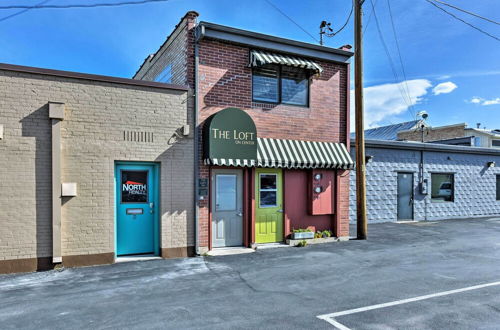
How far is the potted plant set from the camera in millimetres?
9577

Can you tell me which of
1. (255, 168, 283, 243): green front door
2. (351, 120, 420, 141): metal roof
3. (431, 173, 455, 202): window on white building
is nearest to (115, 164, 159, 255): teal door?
(255, 168, 283, 243): green front door

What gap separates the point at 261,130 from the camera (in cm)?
929

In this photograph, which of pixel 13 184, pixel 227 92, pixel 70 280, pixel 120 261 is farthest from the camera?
pixel 227 92

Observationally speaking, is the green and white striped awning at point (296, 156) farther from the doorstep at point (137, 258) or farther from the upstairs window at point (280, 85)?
the doorstep at point (137, 258)

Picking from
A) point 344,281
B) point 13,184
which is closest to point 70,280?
point 13,184

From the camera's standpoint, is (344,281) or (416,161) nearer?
(344,281)

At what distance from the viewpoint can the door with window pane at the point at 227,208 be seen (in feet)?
29.0

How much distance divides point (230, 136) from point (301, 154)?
7.41ft

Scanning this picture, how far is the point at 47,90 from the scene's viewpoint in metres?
7.04

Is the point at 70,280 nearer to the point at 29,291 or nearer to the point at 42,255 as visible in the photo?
the point at 29,291

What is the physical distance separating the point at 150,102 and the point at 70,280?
4221mm

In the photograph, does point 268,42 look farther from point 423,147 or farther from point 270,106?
point 423,147

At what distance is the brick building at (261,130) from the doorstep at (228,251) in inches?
5.9

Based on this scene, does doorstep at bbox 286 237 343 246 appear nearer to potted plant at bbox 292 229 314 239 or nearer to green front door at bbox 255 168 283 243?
potted plant at bbox 292 229 314 239
